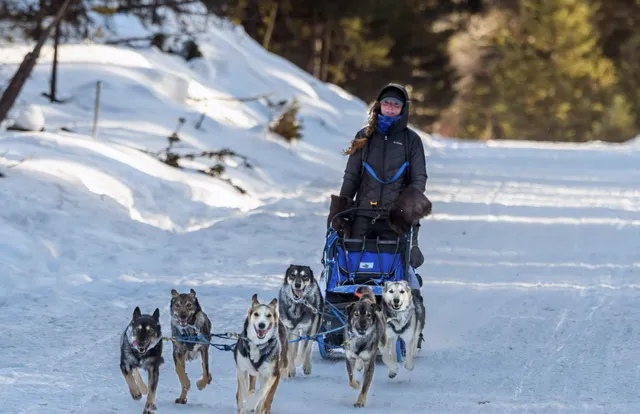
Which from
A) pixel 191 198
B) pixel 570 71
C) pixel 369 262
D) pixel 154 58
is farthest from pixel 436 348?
pixel 570 71

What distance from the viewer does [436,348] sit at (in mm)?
9758

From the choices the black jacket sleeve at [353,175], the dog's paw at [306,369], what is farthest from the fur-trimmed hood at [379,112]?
the dog's paw at [306,369]

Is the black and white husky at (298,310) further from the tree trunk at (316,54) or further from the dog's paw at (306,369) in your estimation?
the tree trunk at (316,54)

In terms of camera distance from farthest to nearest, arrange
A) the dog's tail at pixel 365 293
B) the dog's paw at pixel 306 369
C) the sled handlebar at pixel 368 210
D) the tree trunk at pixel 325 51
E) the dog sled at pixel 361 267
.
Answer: the tree trunk at pixel 325 51 → the sled handlebar at pixel 368 210 → the dog sled at pixel 361 267 → the dog's paw at pixel 306 369 → the dog's tail at pixel 365 293

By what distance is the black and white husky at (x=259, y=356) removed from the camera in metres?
6.94

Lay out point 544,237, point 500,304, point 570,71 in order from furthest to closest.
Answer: point 570,71 → point 544,237 → point 500,304

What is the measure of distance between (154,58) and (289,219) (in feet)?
38.1

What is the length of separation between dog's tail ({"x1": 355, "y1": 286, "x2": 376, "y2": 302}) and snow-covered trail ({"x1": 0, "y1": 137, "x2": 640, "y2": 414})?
63 centimetres

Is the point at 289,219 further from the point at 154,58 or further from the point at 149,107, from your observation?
the point at 154,58

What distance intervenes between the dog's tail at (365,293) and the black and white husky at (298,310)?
1.10 feet

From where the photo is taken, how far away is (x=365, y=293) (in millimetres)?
8305

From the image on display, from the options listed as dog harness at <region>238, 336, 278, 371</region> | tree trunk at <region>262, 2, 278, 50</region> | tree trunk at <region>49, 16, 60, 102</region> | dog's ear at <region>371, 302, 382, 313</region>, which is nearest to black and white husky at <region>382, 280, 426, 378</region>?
dog's ear at <region>371, 302, 382, 313</region>

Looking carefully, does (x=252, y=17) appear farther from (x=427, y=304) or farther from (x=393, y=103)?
(x=393, y=103)

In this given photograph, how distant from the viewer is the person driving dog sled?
938 centimetres
